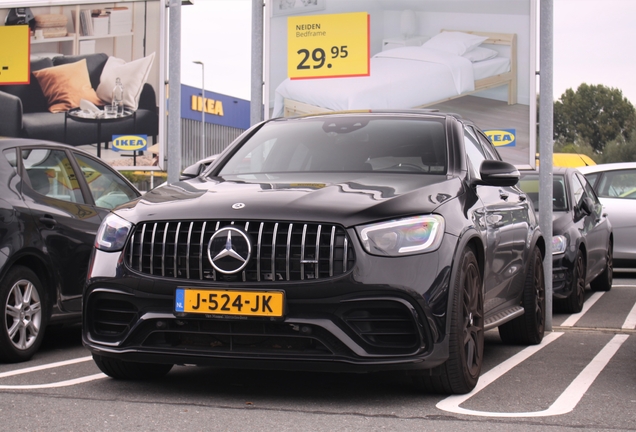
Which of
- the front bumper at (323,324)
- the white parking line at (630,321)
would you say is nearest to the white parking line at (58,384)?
the front bumper at (323,324)

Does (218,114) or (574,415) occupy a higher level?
(218,114)

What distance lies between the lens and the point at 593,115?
10344 centimetres

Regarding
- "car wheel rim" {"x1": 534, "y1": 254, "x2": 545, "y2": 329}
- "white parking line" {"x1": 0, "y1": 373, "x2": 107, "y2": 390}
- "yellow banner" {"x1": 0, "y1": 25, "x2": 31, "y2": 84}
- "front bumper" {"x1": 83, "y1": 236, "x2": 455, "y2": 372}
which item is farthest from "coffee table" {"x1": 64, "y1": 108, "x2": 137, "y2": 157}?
"front bumper" {"x1": 83, "y1": 236, "x2": 455, "y2": 372}

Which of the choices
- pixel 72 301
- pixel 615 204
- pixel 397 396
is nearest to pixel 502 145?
pixel 615 204

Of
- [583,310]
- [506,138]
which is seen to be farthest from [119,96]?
[583,310]

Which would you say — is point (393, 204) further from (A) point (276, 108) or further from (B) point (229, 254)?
(A) point (276, 108)

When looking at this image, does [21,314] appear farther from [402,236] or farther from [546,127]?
[546,127]

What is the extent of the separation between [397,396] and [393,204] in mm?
1022

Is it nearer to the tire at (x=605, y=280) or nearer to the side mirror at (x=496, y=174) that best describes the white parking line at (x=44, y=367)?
the side mirror at (x=496, y=174)

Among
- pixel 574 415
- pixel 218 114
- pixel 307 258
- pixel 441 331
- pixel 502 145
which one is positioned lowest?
pixel 574 415

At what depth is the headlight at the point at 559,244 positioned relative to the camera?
1008 cm

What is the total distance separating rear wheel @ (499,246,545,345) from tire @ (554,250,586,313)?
7.60 ft

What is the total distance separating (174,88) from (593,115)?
319 ft

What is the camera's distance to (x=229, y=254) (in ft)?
16.3
